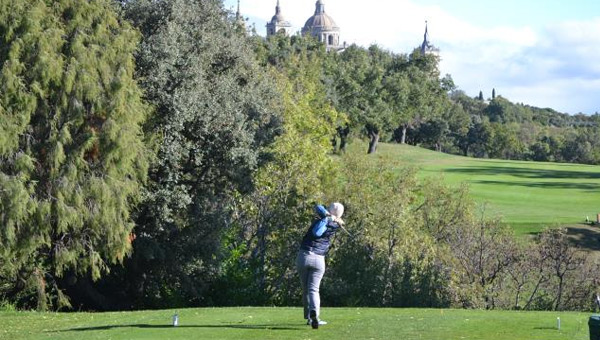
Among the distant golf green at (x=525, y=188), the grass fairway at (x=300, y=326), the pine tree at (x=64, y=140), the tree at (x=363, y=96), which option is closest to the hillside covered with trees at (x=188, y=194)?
the pine tree at (x=64, y=140)

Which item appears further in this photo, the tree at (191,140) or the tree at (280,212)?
the tree at (280,212)

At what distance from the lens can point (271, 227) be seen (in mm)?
33781

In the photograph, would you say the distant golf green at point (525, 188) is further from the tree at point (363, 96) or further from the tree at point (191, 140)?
the tree at point (191, 140)

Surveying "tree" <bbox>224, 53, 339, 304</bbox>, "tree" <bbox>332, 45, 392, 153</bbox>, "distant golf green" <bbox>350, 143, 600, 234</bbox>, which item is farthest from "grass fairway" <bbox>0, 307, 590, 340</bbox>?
"tree" <bbox>332, 45, 392, 153</bbox>

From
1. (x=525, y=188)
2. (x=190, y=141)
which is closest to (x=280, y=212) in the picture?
(x=190, y=141)

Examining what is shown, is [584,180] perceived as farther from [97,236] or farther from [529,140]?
[529,140]

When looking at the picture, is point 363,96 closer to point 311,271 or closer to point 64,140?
point 64,140

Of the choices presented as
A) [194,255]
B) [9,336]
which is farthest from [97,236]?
[9,336]

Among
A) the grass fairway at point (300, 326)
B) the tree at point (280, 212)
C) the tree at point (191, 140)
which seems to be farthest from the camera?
the tree at point (280, 212)

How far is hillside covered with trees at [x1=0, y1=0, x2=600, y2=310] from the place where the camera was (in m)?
26.2

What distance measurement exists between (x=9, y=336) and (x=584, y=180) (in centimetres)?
6219

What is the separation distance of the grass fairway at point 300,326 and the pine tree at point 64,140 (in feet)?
26.4

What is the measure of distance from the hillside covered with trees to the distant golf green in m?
5.06

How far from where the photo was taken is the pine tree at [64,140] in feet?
83.7
